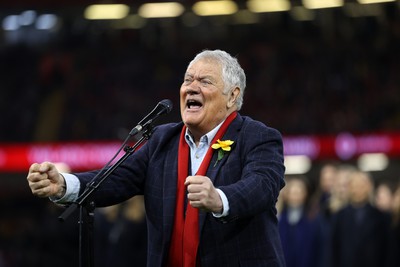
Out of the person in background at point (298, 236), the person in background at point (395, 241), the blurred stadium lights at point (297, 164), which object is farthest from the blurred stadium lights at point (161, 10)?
the person in background at point (395, 241)

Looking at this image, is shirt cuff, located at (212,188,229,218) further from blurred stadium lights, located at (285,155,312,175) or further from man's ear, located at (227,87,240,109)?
blurred stadium lights, located at (285,155,312,175)

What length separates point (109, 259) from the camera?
1247 centimetres

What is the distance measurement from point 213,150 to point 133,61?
64.8 feet

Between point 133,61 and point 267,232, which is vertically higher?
point 133,61

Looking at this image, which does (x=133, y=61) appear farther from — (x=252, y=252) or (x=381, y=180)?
(x=252, y=252)

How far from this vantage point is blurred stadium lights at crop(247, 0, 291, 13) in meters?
24.3

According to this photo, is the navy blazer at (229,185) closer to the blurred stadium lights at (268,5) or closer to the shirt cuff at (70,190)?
the shirt cuff at (70,190)

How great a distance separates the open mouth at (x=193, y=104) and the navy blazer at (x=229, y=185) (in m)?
0.20

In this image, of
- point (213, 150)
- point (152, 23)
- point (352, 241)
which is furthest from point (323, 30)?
point (213, 150)

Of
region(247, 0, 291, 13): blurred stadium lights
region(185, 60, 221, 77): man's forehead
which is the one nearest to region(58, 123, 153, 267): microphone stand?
region(185, 60, 221, 77): man's forehead

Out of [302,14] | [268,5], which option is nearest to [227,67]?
[268,5]

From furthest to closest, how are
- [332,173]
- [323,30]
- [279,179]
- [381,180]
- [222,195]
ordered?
[323,30] < [381,180] < [332,173] < [279,179] < [222,195]

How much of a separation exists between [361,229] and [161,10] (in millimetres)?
15002

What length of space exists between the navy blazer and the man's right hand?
6.2 inches
